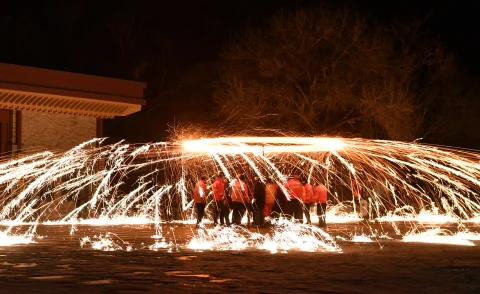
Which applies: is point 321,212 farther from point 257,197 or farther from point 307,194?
point 257,197

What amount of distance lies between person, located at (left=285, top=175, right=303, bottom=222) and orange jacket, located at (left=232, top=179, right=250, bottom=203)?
1394mm

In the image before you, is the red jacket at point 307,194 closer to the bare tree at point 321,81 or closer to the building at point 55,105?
the building at point 55,105

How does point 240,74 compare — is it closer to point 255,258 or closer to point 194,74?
point 194,74

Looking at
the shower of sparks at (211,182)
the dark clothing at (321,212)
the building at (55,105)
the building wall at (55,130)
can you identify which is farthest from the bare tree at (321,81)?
the dark clothing at (321,212)

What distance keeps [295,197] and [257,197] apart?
1358 mm

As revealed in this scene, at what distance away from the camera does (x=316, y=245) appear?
71.1ft

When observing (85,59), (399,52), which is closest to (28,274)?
(399,52)

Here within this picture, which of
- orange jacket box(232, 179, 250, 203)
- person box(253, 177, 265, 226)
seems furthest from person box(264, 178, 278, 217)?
orange jacket box(232, 179, 250, 203)

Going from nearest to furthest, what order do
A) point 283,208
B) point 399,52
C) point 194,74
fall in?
1. point 283,208
2. point 399,52
3. point 194,74

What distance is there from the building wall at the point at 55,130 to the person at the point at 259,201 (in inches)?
568

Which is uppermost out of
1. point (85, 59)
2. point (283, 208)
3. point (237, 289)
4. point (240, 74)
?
point (85, 59)

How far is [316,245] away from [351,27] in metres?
28.4

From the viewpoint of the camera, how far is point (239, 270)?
15.7 meters

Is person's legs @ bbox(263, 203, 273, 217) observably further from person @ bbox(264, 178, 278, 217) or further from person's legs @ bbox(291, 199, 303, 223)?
person's legs @ bbox(291, 199, 303, 223)
